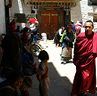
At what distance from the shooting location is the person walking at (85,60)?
8.69 m

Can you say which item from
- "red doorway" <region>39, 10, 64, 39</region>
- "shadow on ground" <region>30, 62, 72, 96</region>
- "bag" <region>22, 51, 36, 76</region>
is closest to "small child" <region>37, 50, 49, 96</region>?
"shadow on ground" <region>30, 62, 72, 96</region>

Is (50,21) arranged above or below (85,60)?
below

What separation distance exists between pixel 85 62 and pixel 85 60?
45mm

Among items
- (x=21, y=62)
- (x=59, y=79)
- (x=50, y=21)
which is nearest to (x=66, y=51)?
(x=59, y=79)

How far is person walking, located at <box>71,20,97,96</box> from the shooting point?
869 cm

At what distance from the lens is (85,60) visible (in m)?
8.83

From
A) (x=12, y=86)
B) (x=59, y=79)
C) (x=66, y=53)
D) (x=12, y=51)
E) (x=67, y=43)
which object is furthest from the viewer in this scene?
(x=66, y=53)

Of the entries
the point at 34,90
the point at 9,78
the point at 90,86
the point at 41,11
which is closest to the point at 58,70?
the point at 34,90

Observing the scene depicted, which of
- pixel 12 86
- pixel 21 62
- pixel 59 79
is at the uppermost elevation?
pixel 12 86

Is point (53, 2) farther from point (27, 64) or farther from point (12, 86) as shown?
point (12, 86)

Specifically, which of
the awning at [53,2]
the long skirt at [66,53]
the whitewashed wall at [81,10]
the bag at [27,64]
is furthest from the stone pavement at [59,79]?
the whitewashed wall at [81,10]

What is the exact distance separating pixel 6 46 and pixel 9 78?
332cm

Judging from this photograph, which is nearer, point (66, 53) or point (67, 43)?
point (67, 43)

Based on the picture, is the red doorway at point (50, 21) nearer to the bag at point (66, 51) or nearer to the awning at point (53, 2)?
the awning at point (53, 2)
